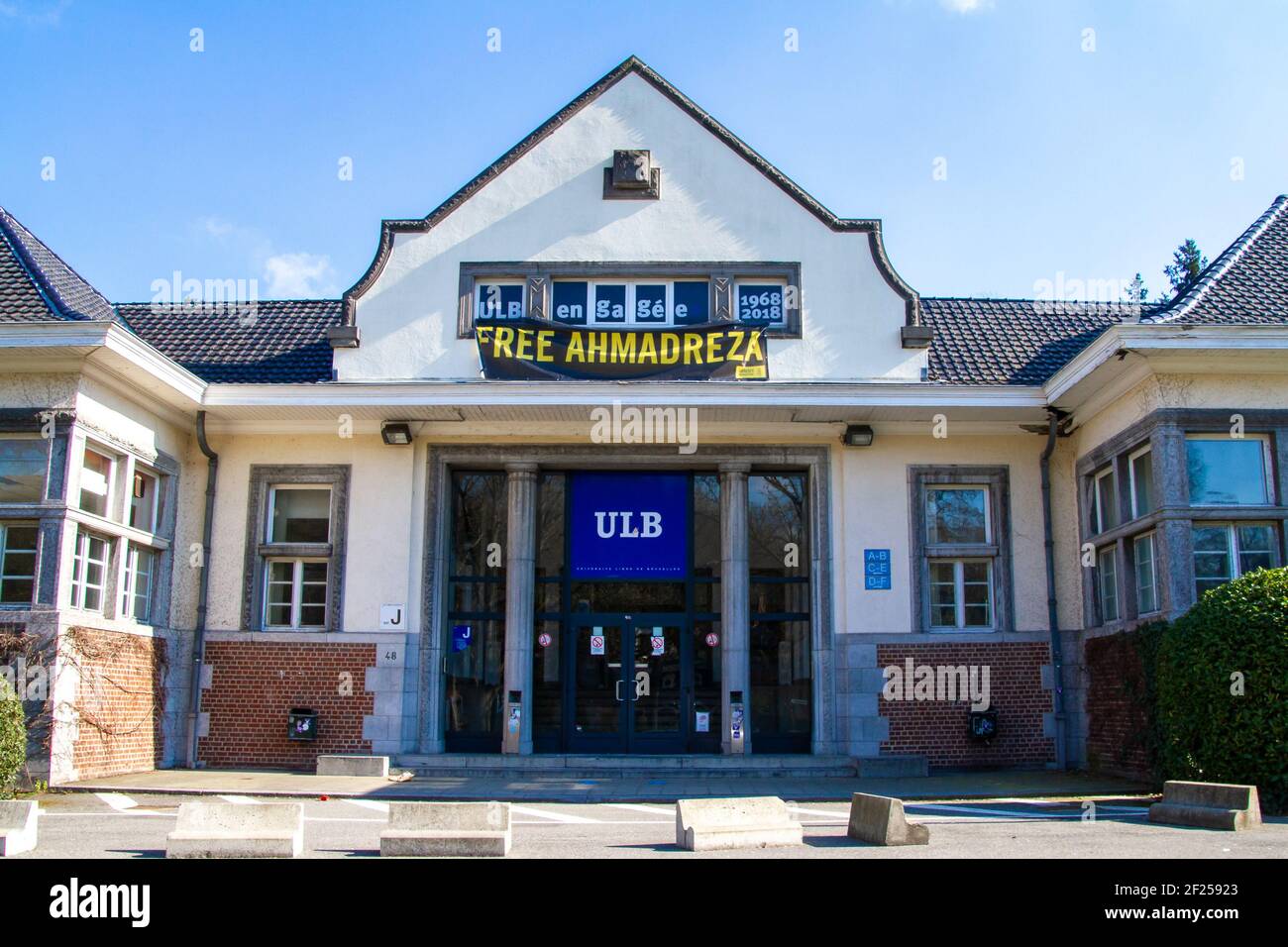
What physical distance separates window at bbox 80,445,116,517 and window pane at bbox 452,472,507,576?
4641mm

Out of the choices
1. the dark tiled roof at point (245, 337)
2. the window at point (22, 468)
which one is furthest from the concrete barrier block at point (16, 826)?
the dark tiled roof at point (245, 337)

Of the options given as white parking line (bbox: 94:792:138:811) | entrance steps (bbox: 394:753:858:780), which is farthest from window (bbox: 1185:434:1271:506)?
white parking line (bbox: 94:792:138:811)

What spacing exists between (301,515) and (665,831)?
860 cm

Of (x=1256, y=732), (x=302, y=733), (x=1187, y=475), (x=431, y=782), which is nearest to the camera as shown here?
(x=1256, y=732)

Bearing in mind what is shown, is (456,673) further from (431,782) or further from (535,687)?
(431,782)

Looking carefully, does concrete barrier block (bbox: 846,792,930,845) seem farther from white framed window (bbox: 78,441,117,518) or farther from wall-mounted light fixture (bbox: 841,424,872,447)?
white framed window (bbox: 78,441,117,518)

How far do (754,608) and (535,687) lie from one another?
10.9 feet

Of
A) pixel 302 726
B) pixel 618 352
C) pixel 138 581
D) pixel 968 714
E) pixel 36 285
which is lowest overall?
pixel 302 726

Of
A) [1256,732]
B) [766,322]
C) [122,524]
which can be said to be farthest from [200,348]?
[1256,732]

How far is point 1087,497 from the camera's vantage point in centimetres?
1622

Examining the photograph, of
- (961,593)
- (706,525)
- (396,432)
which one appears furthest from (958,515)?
(396,432)

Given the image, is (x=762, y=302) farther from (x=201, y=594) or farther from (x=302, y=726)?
(x=201, y=594)

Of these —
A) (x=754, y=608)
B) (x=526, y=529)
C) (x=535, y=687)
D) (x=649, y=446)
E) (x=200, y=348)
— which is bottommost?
(x=535, y=687)

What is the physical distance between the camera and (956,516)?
667 inches
